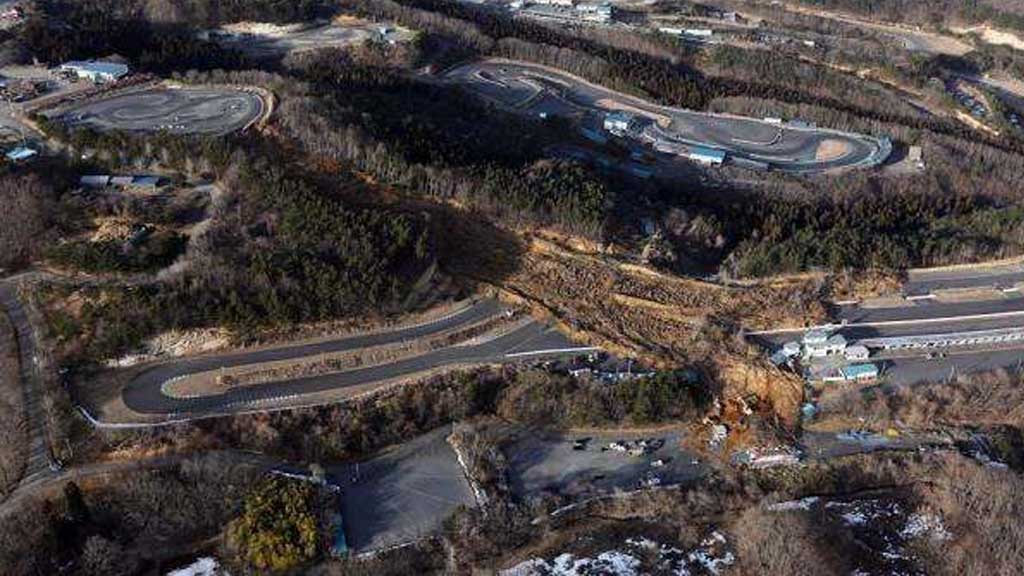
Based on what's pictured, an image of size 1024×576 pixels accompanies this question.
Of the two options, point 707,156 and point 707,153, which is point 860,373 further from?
point 707,153

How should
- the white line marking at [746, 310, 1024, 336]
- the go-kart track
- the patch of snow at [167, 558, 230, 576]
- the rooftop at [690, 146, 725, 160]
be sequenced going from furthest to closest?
the go-kart track < the rooftop at [690, 146, 725, 160] < the white line marking at [746, 310, 1024, 336] < the patch of snow at [167, 558, 230, 576]

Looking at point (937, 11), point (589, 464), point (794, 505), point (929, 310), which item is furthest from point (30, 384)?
point (937, 11)

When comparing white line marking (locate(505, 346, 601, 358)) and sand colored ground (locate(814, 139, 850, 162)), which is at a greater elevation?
sand colored ground (locate(814, 139, 850, 162))

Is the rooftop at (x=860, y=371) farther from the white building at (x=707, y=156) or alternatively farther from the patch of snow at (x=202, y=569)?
the patch of snow at (x=202, y=569)

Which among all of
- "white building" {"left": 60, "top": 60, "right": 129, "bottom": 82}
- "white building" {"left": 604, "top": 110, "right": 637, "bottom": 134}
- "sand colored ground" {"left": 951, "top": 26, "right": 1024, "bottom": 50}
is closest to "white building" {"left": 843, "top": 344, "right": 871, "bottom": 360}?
"white building" {"left": 604, "top": 110, "right": 637, "bottom": 134}

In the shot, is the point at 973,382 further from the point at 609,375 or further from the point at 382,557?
the point at 382,557

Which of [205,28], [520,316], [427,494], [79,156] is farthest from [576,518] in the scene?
[205,28]

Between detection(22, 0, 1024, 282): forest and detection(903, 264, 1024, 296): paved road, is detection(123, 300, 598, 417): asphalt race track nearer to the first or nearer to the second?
detection(22, 0, 1024, 282): forest
